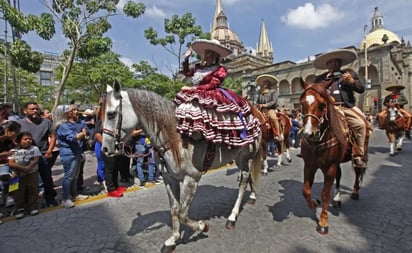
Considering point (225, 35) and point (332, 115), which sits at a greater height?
point (225, 35)

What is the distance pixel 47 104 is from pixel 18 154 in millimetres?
29545

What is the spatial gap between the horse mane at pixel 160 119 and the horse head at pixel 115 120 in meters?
0.17

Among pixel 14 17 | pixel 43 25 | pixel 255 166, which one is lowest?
A: pixel 255 166

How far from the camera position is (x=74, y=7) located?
32.3 ft

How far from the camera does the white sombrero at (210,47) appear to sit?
303cm

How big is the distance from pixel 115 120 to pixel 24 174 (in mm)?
3098

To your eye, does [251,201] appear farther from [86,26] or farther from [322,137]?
[86,26]

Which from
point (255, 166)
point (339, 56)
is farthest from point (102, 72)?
point (339, 56)

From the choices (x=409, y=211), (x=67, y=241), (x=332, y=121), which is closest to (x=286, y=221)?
(x=332, y=121)

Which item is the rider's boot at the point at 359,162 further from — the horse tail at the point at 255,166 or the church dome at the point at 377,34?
the church dome at the point at 377,34

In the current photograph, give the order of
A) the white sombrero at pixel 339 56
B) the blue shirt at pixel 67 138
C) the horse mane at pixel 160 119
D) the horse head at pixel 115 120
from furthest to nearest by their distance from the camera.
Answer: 1. the blue shirt at pixel 67 138
2. the white sombrero at pixel 339 56
3. the horse mane at pixel 160 119
4. the horse head at pixel 115 120

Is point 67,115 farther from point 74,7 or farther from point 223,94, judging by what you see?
point 74,7

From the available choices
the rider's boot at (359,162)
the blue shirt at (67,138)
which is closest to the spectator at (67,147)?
the blue shirt at (67,138)

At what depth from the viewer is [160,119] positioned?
2.74 metres
